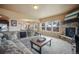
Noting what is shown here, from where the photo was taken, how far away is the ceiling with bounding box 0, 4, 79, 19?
6.55 ft

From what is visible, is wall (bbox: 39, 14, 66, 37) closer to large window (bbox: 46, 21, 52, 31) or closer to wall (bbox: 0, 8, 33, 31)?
large window (bbox: 46, 21, 52, 31)

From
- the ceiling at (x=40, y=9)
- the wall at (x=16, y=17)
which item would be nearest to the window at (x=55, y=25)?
the ceiling at (x=40, y=9)

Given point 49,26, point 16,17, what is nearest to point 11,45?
point 16,17

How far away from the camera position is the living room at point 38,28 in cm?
202

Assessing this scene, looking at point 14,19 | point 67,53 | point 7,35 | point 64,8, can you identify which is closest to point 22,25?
point 14,19

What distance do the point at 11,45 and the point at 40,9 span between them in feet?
3.01

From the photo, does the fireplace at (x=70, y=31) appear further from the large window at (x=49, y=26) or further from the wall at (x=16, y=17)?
the wall at (x=16, y=17)

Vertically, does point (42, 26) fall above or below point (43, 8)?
below

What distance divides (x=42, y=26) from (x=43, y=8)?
0.36 metres

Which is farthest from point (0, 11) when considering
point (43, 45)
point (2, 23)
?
point (43, 45)

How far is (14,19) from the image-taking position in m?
2.04

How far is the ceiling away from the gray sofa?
486mm
